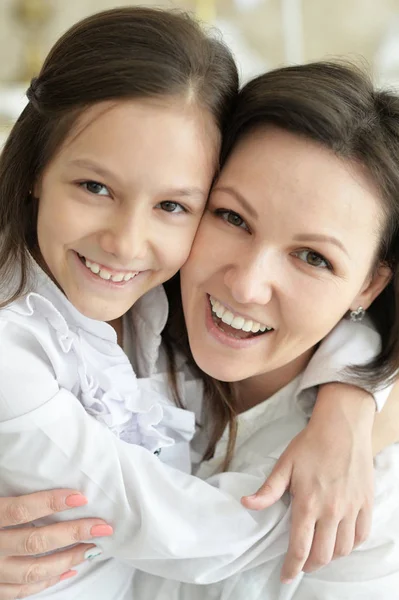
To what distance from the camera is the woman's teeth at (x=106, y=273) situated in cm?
115

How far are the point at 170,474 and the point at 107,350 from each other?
249mm

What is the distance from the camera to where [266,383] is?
1.42 meters

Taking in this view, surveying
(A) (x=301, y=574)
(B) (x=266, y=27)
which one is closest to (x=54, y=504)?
(A) (x=301, y=574)

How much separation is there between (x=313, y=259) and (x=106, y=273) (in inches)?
13.4

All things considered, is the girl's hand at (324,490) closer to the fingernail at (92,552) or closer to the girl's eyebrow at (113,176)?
the fingernail at (92,552)

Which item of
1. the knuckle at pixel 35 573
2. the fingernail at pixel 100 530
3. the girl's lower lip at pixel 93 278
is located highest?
the girl's lower lip at pixel 93 278

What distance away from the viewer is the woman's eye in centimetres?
120

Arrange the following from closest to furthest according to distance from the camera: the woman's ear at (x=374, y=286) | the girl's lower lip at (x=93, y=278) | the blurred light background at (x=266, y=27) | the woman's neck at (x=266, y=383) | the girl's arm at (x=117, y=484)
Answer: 1. the girl's arm at (x=117, y=484)
2. the girl's lower lip at (x=93, y=278)
3. the woman's ear at (x=374, y=286)
4. the woman's neck at (x=266, y=383)
5. the blurred light background at (x=266, y=27)

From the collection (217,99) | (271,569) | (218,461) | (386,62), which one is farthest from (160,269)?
(386,62)

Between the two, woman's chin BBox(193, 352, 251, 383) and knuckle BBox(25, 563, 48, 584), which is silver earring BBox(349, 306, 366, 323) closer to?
woman's chin BBox(193, 352, 251, 383)

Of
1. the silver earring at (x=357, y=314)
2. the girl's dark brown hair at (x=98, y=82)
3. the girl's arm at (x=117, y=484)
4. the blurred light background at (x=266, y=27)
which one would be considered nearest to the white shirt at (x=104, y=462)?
the girl's arm at (x=117, y=484)

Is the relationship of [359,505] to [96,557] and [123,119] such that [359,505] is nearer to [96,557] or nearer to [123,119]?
[96,557]

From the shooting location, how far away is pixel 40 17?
3.33 meters

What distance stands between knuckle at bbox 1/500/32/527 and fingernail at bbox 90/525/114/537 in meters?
0.10
